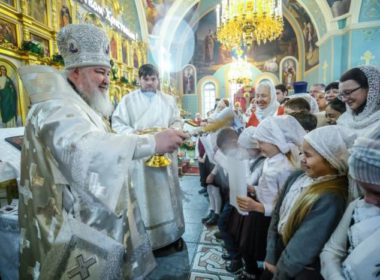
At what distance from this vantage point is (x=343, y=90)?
1752 millimetres

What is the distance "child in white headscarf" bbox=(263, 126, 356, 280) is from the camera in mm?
1153

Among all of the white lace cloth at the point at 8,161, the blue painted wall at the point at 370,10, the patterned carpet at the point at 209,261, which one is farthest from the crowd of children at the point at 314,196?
the blue painted wall at the point at 370,10

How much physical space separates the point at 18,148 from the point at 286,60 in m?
15.8

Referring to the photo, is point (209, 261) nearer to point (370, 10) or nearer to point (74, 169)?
point (74, 169)

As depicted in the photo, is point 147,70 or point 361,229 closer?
point 361,229

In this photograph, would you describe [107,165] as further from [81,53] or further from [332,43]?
[332,43]

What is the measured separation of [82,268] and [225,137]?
1369mm

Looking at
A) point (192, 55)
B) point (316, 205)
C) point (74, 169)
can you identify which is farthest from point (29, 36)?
point (192, 55)

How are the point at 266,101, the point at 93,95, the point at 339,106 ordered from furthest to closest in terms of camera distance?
the point at 266,101 → the point at 339,106 → the point at 93,95

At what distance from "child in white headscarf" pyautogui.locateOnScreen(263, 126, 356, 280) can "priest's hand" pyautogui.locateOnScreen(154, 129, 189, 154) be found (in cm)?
68

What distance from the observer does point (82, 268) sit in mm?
1207

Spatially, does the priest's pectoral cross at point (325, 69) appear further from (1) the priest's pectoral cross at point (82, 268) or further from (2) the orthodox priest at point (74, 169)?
(1) the priest's pectoral cross at point (82, 268)

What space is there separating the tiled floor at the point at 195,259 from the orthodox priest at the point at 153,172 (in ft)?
0.51

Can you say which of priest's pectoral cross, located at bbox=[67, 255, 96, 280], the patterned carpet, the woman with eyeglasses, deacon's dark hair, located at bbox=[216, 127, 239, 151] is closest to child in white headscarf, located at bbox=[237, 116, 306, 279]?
deacon's dark hair, located at bbox=[216, 127, 239, 151]
